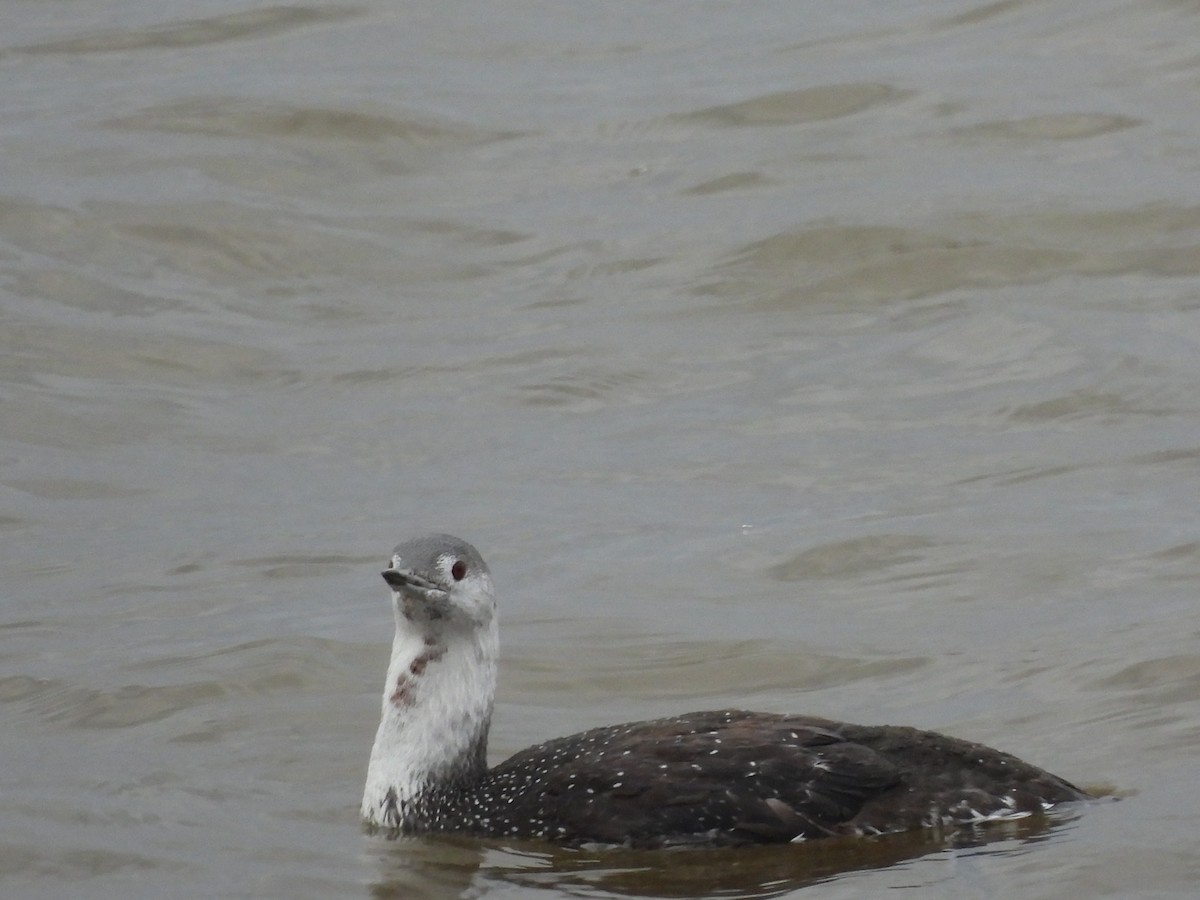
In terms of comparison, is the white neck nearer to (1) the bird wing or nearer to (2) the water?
(2) the water

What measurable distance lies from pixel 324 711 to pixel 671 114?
34.9 feet

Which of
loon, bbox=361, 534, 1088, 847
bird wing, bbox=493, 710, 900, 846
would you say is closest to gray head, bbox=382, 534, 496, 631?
loon, bbox=361, 534, 1088, 847

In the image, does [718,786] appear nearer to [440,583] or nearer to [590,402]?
[440,583]

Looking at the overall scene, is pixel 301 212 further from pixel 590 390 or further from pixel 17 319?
pixel 590 390

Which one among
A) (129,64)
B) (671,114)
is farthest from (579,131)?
(129,64)

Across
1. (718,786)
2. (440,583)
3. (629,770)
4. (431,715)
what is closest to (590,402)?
(431,715)

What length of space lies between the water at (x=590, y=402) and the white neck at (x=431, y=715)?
0.31 m

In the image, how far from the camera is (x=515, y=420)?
47.3 feet

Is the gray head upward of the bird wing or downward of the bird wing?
upward

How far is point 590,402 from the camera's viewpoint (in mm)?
14680

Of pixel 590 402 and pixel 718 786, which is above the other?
pixel 718 786

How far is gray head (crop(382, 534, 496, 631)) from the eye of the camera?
27.8 feet

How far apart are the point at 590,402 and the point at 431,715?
609 cm

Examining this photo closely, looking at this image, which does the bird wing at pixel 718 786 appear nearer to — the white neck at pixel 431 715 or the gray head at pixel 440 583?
the white neck at pixel 431 715
